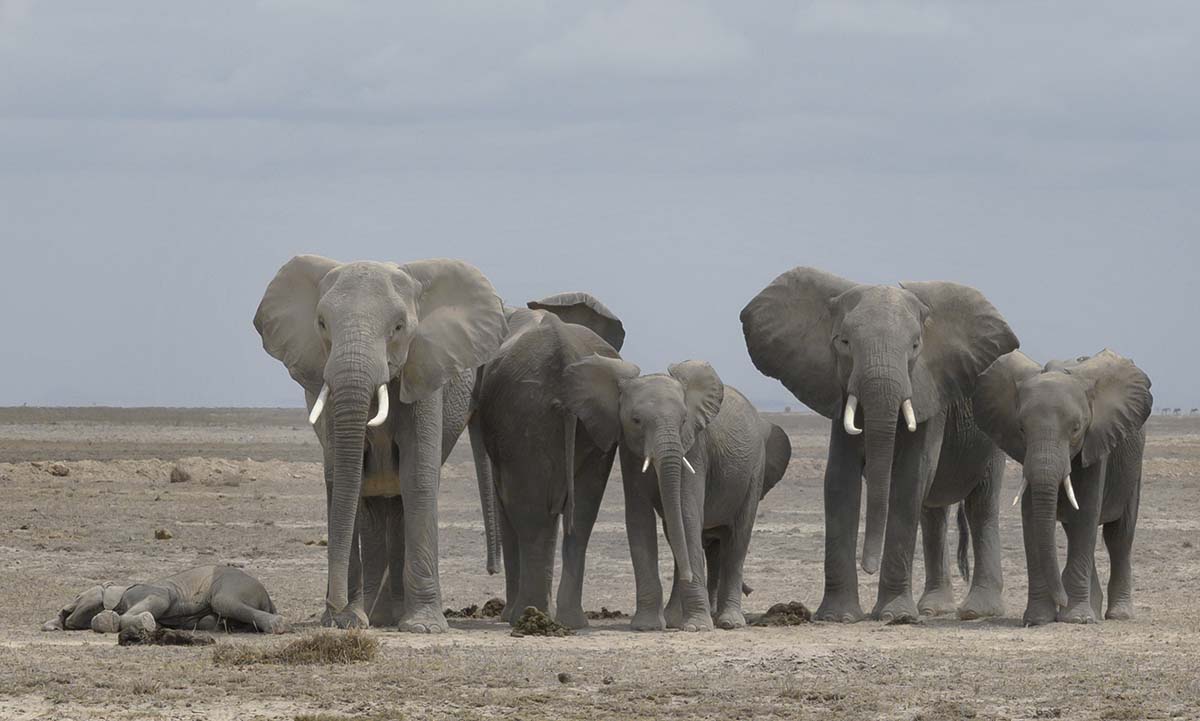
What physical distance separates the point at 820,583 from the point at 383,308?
7964mm

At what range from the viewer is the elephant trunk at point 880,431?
57.9 feet

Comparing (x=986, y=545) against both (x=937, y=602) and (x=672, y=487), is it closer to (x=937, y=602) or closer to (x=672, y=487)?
(x=937, y=602)

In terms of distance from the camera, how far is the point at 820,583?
2247 centimetres

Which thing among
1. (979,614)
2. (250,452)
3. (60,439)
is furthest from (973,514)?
(60,439)

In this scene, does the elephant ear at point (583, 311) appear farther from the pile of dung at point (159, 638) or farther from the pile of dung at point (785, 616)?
the pile of dung at point (159, 638)

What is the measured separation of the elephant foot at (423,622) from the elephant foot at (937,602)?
511 centimetres

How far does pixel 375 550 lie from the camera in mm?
17266

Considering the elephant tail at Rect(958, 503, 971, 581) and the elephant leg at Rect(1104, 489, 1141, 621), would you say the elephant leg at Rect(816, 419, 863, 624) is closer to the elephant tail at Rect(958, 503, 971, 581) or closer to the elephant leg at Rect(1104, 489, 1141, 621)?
the elephant leg at Rect(1104, 489, 1141, 621)

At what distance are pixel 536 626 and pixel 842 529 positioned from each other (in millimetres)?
3146

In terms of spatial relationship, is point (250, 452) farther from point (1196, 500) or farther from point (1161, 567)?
point (1161, 567)

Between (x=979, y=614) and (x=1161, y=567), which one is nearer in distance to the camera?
(x=979, y=614)

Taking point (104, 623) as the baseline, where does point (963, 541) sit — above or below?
above

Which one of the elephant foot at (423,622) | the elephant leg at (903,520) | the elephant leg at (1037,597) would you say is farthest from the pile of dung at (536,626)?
the elephant leg at (1037,597)

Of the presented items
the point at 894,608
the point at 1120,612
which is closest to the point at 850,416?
the point at 894,608
